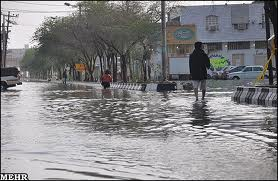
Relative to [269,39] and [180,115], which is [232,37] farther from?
[180,115]

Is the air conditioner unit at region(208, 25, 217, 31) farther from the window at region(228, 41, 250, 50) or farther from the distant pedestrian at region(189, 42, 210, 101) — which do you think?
the distant pedestrian at region(189, 42, 210, 101)

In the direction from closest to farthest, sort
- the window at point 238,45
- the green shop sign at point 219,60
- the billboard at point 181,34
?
the billboard at point 181,34, the green shop sign at point 219,60, the window at point 238,45

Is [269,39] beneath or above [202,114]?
above

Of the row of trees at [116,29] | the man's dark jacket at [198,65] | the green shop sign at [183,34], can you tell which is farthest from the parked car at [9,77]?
the man's dark jacket at [198,65]

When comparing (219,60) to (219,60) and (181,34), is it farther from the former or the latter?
(181,34)

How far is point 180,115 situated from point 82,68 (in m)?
76.5

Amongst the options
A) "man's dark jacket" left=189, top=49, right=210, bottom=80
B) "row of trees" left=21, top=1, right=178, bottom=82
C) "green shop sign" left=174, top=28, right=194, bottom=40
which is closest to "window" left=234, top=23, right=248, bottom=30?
"green shop sign" left=174, top=28, right=194, bottom=40

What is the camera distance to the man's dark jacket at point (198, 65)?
65.7 feet

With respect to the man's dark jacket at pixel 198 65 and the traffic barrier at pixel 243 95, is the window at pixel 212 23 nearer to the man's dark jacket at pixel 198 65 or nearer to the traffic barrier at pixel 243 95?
the traffic barrier at pixel 243 95

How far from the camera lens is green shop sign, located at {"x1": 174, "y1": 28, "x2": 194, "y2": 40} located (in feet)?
223

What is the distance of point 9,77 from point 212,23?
35.1m

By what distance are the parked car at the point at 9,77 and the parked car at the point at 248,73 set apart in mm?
22001

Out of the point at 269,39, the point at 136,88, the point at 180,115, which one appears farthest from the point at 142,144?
the point at 136,88

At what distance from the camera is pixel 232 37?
254ft
